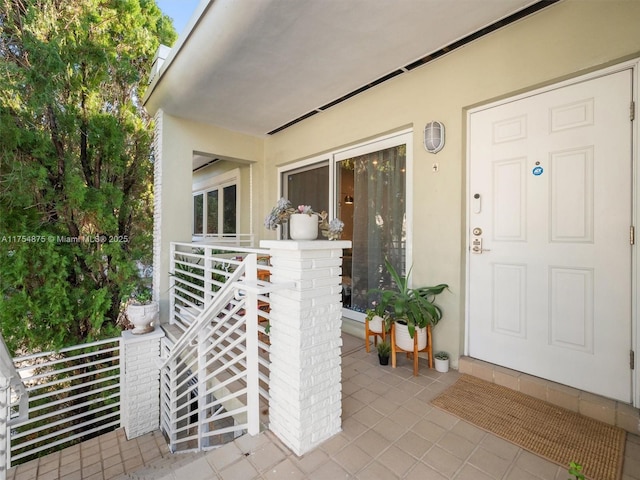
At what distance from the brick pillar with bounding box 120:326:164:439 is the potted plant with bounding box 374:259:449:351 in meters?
2.86

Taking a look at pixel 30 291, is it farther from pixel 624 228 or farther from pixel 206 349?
pixel 624 228

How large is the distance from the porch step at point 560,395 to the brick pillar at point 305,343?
4.62ft

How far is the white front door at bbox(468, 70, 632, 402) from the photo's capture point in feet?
6.49

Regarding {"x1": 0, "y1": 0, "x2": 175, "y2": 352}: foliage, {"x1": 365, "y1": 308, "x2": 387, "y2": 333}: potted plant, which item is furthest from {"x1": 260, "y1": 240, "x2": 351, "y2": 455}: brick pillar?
{"x1": 0, "y1": 0, "x2": 175, "y2": 352}: foliage

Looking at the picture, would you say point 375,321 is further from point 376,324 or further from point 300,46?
point 300,46

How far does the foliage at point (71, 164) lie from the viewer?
133 inches

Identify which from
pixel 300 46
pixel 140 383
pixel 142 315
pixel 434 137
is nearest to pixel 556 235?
pixel 434 137

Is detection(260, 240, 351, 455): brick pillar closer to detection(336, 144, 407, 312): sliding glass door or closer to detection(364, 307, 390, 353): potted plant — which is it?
detection(364, 307, 390, 353): potted plant

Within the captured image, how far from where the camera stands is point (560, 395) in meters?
2.10

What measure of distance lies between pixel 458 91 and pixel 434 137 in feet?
1.39

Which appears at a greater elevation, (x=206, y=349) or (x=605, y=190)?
(x=605, y=190)

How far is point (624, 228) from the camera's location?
1951 mm

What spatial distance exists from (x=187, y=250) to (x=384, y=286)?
3.04 meters

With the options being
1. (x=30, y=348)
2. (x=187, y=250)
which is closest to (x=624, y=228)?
(x=187, y=250)
